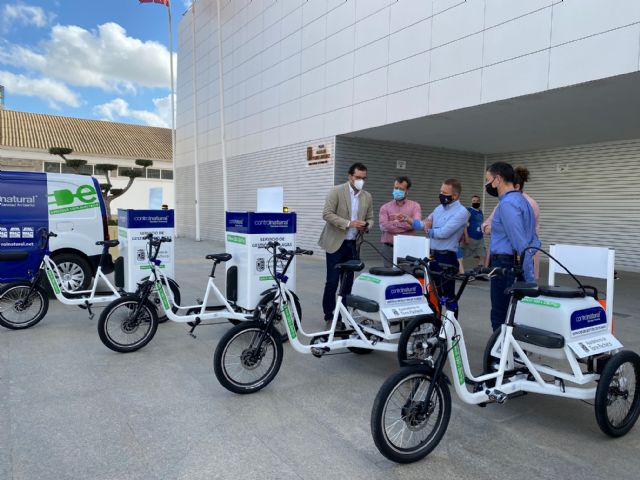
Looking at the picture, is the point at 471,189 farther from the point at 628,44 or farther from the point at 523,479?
the point at 523,479

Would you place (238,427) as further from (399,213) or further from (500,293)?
(399,213)

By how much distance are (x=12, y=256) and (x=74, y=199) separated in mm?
1163

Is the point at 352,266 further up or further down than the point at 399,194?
further down

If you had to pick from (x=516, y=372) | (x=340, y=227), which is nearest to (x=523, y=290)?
(x=516, y=372)

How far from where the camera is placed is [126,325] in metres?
4.66

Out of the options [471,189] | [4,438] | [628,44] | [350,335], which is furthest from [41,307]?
[471,189]

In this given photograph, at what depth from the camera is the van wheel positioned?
693 centimetres

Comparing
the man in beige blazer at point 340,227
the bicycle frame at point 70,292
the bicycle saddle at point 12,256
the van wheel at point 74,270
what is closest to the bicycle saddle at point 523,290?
the man in beige blazer at point 340,227

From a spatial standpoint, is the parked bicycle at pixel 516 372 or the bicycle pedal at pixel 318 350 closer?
the parked bicycle at pixel 516 372

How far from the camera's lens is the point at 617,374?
10.2ft

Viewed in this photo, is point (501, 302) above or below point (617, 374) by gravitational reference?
above

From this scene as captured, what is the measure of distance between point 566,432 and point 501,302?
1060 millimetres

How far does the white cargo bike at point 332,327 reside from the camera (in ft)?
12.0

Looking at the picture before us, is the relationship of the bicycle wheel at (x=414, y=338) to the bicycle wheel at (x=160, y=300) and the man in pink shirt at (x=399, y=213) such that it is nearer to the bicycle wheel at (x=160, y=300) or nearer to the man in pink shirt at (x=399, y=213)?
the man in pink shirt at (x=399, y=213)
